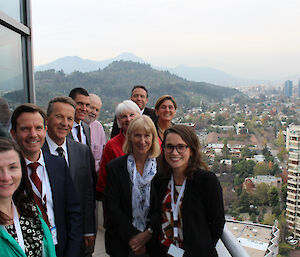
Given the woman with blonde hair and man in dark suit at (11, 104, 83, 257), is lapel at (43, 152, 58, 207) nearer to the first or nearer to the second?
man in dark suit at (11, 104, 83, 257)

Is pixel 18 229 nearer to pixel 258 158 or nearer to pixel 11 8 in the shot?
pixel 11 8

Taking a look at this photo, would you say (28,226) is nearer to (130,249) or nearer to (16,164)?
(16,164)

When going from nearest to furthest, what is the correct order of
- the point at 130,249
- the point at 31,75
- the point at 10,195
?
the point at 10,195 → the point at 130,249 → the point at 31,75

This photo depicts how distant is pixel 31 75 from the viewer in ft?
10.5

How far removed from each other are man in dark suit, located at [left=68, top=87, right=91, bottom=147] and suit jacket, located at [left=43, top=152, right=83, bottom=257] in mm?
910

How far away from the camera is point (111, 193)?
1.84 meters

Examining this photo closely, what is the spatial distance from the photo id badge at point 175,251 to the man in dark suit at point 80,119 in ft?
4.59

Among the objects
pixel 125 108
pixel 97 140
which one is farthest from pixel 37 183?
pixel 97 140

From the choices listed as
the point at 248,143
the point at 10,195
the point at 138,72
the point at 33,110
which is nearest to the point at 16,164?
the point at 10,195

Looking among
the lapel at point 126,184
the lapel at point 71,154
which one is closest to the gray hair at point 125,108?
the lapel at point 71,154

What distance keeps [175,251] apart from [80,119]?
165 centimetres

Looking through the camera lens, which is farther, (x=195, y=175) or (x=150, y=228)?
(x=150, y=228)

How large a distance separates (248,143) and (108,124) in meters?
20.5

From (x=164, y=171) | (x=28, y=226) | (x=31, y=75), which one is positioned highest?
(x=31, y=75)
